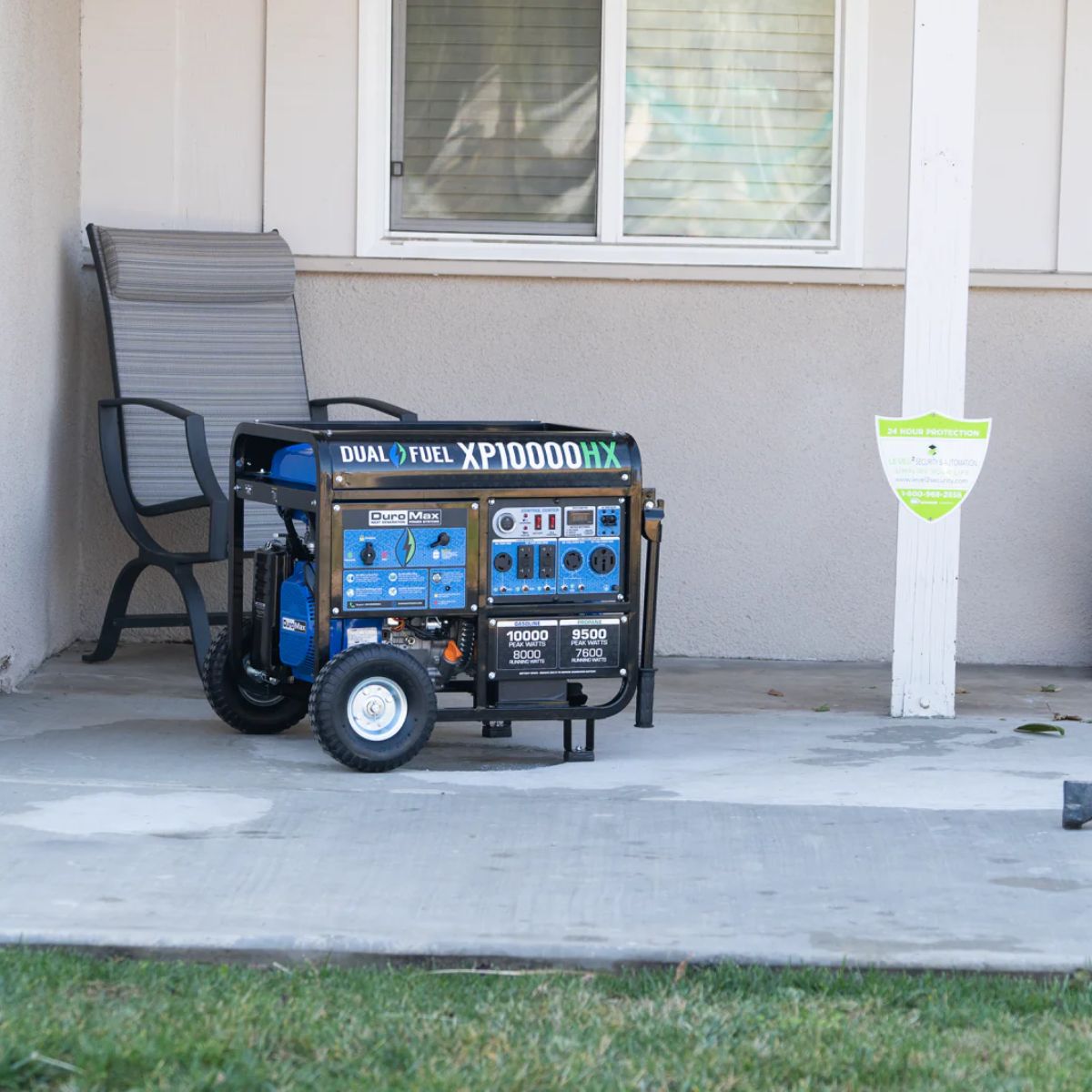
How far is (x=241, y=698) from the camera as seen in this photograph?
5.76 meters

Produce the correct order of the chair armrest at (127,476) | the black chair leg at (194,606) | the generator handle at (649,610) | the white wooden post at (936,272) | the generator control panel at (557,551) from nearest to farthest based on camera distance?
the generator control panel at (557,551)
the generator handle at (649,610)
the white wooden post at (936,272)
the chair armrest at (127,476)
the black chair leg at (194,606)

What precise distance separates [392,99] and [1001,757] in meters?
3.69

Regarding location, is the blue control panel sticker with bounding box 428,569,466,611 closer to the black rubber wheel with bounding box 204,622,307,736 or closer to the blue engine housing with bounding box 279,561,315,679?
the blue engine housing with bounding box 279,561,315,679

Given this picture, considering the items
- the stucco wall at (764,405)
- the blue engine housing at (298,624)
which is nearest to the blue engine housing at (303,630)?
the blue engine housing at (298,624)

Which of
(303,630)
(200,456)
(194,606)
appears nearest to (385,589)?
(303,630)

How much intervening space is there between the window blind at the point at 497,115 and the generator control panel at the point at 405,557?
2.60 metres

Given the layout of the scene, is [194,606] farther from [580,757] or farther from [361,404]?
[580,757]

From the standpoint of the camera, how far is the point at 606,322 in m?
7.56

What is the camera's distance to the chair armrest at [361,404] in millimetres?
6961

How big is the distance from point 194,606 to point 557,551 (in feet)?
6.27

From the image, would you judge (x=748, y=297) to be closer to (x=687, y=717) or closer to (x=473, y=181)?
(x=473, y=181)

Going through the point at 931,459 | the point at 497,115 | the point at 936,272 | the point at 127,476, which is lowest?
the point at 127,476

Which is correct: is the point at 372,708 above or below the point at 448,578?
below

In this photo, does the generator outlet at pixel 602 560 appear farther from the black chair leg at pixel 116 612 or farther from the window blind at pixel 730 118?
the window blind at pixel 730 118
